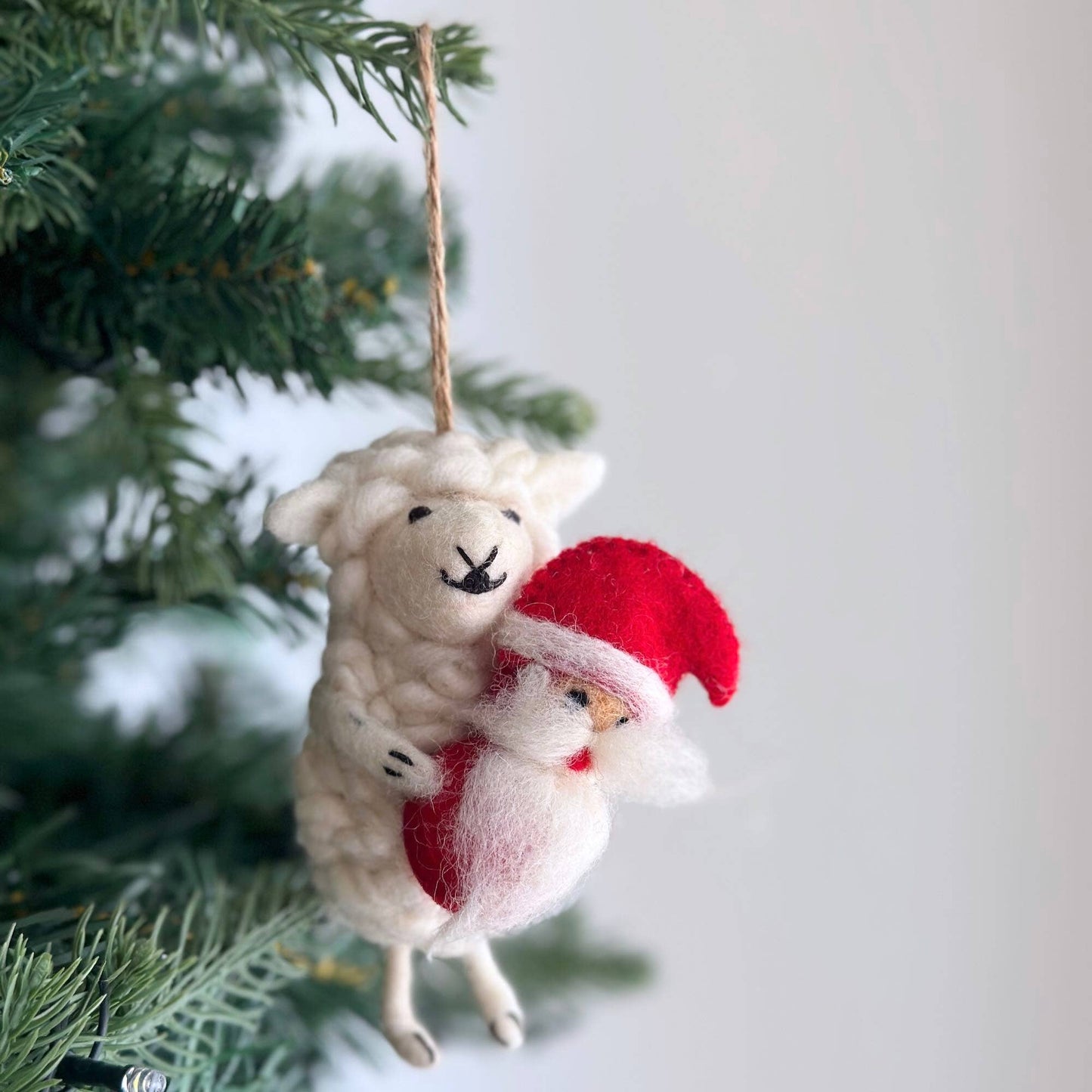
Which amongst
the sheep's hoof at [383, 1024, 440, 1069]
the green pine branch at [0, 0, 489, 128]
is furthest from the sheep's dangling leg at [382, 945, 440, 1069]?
the green pine branch at [0, 0, 489, 128]

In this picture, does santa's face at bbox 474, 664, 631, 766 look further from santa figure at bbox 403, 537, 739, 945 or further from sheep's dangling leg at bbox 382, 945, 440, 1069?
sheep's dangling leg at bbox 382, 945, 440, 1069

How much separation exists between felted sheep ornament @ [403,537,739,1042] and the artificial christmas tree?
88mm

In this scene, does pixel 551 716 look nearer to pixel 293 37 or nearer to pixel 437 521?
pixel 437 521

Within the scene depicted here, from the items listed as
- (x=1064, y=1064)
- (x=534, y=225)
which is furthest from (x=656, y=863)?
(x=534, y=225)

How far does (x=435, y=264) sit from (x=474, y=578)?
0.36 feet

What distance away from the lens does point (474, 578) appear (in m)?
0.34

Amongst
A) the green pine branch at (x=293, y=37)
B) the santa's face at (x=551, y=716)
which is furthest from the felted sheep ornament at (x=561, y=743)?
the green pine branch at (x=293, y=37)

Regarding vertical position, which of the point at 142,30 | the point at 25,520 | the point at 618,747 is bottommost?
the point at 25,520

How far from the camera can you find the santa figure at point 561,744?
1.07 feet

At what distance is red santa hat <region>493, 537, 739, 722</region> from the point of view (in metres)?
0.33

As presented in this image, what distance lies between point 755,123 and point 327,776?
62 cm

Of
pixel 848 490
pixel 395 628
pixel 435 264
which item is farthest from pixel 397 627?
pixel 848 490

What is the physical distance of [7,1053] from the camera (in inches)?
10.2

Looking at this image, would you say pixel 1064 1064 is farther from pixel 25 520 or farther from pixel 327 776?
pixel 25 520
